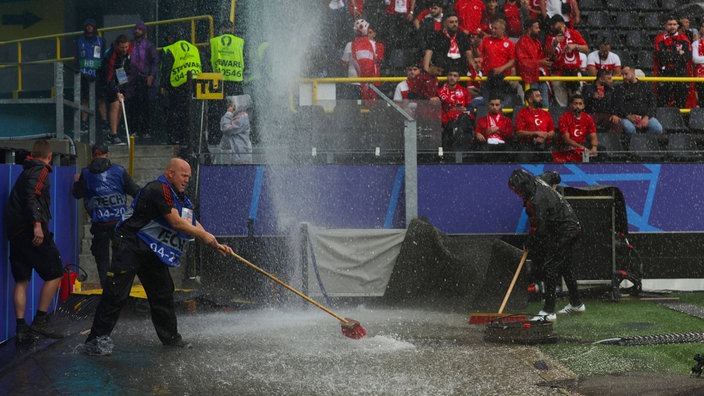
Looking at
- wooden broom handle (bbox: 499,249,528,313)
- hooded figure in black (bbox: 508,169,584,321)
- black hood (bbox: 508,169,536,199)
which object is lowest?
wooden broom handle (bbox: 499,249,528,313)

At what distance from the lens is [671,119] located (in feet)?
56.1

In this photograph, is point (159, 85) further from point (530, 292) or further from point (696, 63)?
point (696, 63)

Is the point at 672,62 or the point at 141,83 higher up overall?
the point at 672,62

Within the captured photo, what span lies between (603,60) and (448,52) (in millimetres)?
3130

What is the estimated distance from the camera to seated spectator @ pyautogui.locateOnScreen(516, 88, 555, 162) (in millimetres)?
15508

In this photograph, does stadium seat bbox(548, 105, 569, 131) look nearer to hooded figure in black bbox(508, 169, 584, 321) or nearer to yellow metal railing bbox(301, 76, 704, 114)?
yellow metal railing bbox(301, 76, 704, 114)

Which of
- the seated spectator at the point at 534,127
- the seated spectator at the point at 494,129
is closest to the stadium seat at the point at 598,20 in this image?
the seated spectator at the point at 534,127

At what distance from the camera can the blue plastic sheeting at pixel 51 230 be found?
34.4ft

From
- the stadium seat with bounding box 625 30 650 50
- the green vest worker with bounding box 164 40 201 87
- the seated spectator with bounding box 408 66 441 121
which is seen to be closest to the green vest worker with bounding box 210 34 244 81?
the green vest worker with bounding box 164 40 201 87

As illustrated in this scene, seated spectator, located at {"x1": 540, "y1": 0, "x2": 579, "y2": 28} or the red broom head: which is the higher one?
seated spectator, located at {"x1": 540, "y1": 0, "x2": 579, "y2": 28}

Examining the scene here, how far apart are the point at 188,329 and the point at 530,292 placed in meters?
4.95

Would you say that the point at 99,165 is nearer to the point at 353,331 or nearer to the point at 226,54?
the point at 226,54

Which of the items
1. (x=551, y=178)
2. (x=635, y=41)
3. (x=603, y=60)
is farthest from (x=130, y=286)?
(x=635, y=41)

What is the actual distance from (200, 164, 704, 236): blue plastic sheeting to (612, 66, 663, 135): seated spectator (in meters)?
1.64
